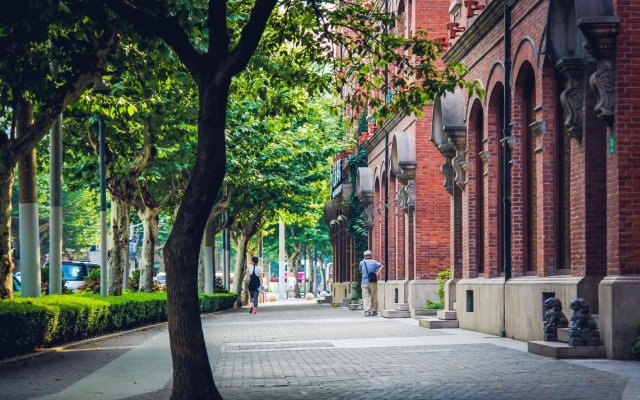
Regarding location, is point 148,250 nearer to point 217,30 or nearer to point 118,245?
point 118,245

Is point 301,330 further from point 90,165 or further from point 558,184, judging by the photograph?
point 90,165

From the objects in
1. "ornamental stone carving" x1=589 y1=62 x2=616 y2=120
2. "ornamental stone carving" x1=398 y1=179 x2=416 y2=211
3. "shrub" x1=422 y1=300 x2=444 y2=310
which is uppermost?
"ornamental stone carving" x1=589 y1=62 x2=616 y2=120

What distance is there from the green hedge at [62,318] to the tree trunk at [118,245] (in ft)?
2.58

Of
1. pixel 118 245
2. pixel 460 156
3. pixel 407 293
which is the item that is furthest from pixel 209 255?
pixel 460 156

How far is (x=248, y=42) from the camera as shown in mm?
10641

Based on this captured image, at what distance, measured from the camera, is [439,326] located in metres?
23.4

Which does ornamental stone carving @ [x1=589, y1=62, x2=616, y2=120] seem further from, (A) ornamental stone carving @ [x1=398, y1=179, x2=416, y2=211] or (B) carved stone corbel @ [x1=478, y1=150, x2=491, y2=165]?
(A) ornamental stone carving @ [x1=398, y1=179, x2=416, y2=211]

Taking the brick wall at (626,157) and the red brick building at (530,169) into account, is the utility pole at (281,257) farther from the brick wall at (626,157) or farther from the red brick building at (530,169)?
the brick wall at (626,157)

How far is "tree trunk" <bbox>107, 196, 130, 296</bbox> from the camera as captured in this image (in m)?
29.3

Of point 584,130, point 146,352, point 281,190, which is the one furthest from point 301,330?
point 281,190

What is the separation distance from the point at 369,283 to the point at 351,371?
19011mm

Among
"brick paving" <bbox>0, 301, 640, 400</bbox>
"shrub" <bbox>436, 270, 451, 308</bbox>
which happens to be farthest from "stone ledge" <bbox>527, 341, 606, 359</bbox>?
"shrub" <bbox>436, 270, 451, 308</bbox>

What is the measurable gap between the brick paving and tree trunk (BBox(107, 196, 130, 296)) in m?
8.42

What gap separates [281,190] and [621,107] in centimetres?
2959
